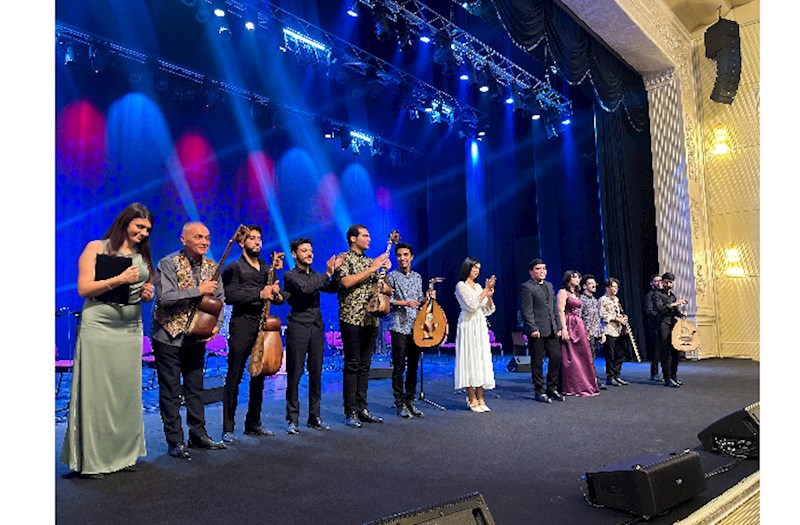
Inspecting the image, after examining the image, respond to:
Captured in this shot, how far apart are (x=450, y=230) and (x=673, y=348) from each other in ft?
25.7

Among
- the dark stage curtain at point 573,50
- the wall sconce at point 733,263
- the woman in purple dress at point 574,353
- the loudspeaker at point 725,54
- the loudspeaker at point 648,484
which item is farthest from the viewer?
the wall sconce at point 733,263

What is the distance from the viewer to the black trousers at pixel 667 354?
6641 millimetres

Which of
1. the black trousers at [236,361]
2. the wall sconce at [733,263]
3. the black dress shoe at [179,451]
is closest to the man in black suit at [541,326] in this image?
the black trousers at [236,361]

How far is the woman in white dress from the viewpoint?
5.12 metres

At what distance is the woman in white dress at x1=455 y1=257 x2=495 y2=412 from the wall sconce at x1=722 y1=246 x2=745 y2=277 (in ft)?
21.9

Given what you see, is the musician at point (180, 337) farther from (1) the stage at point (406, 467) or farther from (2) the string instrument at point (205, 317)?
(1) the stage at point (406, 467)

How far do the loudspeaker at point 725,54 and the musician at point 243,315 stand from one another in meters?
8.09

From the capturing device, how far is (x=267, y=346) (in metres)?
4.03

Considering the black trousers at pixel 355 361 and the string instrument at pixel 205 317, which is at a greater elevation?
the string instrument at pixel 205 317

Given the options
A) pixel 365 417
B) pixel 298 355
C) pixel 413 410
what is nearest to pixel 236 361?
pixel 298 355

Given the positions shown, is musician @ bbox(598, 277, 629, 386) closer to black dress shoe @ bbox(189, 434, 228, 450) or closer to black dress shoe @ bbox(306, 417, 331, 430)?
black dress shoe @ bbox(306, 417, 331, 430)

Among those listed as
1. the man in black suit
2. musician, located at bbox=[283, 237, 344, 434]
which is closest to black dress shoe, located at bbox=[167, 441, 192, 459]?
musician, located at bbox=[283, 237, 344, 434]

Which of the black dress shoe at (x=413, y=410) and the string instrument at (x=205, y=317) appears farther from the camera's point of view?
the black dress shoe at (x=413, y=410)

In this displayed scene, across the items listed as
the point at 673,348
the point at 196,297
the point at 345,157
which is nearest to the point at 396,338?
the point at 196,297
